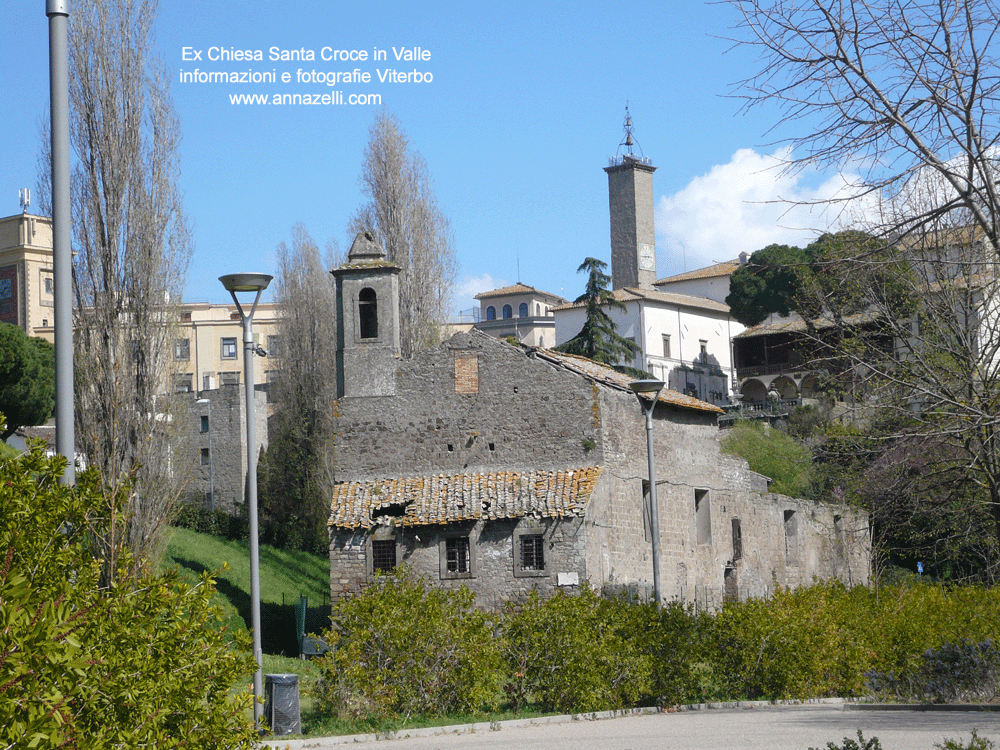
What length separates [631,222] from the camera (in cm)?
7856

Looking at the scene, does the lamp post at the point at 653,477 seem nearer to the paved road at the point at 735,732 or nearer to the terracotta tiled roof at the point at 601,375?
the terracotta tiled roof at the point at 601,375

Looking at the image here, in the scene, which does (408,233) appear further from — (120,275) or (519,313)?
(519,313)

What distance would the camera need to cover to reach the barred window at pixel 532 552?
23.0 m

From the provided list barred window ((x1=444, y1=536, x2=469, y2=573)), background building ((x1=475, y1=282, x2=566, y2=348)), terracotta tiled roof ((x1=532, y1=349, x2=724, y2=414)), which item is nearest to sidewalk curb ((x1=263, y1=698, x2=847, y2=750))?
barred window ((x1=444, y1=536, x2=469, y2=573))

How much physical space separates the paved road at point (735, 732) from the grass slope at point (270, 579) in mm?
16791

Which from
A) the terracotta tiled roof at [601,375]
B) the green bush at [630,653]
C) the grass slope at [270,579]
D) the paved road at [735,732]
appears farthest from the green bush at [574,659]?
the grass slope at [270,579]

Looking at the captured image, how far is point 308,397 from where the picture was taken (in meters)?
42.8

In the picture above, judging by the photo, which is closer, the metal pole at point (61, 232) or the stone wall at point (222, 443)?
the metal pole at point (61, 232)

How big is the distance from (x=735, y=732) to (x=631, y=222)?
67.7 meters

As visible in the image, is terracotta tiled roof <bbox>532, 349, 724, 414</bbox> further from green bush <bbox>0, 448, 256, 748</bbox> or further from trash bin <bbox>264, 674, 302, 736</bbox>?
green bush <bbox>0, 448, 256, 748</bbox>

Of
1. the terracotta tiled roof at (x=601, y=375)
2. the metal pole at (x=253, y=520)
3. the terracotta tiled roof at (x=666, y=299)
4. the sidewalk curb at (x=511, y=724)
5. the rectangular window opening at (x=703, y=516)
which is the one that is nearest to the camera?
the metal pole at (x=253, y=520)

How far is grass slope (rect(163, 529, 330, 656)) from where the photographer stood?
31.7 m

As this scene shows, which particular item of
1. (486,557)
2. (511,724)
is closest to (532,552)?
(486,557)

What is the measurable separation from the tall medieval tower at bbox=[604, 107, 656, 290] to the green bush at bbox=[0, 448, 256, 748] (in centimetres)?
7224
